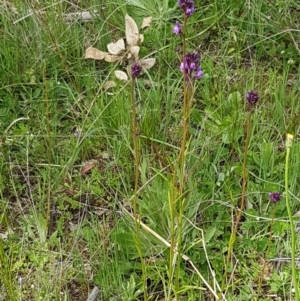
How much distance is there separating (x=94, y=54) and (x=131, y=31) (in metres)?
0.20

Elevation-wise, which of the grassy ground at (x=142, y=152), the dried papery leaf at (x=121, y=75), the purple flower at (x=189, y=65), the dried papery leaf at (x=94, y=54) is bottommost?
the grassy ground at (x=142, y=152)

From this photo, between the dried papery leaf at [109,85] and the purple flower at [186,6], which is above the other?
the purple flower at [186,6]

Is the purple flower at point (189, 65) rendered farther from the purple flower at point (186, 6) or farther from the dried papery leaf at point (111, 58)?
the dried papery leaf at point (111, 58)

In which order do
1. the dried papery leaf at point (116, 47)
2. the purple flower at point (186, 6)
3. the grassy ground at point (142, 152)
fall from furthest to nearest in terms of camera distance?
the dried papery leaf at point (116, 47)
the grassy ground at point (142, 152)
the purple flower at point (186, 6)

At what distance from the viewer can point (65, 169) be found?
101 inches

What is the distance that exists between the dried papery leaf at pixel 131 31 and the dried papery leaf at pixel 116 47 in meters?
0.05

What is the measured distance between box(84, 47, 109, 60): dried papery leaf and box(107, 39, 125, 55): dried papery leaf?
0.04 m

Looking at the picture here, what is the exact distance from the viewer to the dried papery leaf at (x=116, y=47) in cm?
295

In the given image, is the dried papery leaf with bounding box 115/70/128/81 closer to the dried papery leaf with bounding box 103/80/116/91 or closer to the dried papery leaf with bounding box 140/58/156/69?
the dried papery leaf with bounding box 103/80/116/91

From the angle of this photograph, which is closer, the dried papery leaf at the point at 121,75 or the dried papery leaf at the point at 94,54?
the dried papery leaf at the point at 121,75

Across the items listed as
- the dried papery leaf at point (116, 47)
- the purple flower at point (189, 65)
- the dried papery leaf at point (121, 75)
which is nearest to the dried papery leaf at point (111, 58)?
the dried papery leaf at point (116, 47)

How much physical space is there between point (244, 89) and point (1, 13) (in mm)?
1205

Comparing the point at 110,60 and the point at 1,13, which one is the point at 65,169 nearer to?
the point at 110,60

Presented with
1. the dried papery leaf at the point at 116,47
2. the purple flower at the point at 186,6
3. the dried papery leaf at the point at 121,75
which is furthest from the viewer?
the dried papery leaf at the point at 116,47
